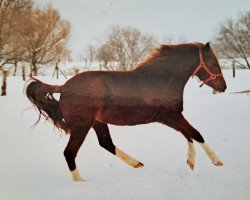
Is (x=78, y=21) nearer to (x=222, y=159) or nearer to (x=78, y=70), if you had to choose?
(x=78, y=70)

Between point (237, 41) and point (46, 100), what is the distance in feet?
7.81

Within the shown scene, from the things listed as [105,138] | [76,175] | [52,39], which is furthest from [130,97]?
[52,39]

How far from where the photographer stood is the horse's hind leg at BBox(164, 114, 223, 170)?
3.33 m

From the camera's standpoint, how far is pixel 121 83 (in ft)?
11.2

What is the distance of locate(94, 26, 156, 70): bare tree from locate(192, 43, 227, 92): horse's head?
58 centimetres

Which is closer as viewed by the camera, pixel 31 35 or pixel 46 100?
pixel 46 100

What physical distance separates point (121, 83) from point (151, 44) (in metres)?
0.61

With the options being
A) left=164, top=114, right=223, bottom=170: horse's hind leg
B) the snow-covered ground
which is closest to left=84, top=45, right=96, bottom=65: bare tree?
the snow-covered ground

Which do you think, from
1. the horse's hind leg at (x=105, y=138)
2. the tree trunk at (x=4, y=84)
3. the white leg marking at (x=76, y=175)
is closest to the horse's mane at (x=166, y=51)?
the horse's hind leg at (x=105, y=138)

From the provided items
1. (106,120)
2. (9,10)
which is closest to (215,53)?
(106,120)

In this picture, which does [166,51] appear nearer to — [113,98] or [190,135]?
[113,98]

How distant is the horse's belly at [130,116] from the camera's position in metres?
3.42

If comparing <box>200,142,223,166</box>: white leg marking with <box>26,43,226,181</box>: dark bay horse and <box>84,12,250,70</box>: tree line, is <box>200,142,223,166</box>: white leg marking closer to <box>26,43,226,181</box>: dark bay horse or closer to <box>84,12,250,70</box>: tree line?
<box>26,43,226,181</box>: dark bay horse

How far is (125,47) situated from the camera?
354 centimetres
